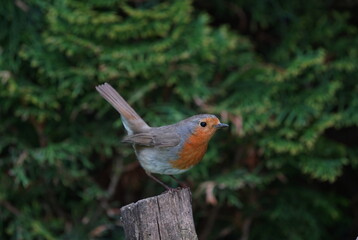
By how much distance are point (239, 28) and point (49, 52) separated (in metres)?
1.84

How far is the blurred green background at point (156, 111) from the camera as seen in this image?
4980mm

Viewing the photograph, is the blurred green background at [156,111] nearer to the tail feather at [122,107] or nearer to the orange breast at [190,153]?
the tail feather at [122,107]

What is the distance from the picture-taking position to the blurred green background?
196 inches

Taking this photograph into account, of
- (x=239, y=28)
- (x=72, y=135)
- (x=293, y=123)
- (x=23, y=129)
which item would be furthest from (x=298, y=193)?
(x=23, y=129)

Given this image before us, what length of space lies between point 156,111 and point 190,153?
1.00 m

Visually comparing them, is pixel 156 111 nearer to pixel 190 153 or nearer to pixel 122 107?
pixel 122 107

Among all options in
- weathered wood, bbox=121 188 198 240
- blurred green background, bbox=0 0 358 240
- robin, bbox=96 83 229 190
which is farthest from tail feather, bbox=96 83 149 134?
weathered wood, bbox=121 188 198 240

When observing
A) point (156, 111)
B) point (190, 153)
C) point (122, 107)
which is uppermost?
point (122, 107)

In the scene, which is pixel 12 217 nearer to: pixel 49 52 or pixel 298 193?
pixel 49 52

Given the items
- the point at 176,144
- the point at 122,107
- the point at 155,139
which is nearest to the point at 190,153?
the point at 176,144

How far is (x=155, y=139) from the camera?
435cm

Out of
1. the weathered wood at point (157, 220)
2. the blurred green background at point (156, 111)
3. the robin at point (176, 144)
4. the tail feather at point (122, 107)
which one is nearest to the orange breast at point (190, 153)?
the robin at point (176, 144)

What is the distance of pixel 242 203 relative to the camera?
18.4 feet

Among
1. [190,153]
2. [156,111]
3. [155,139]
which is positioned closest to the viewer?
[190,153]
